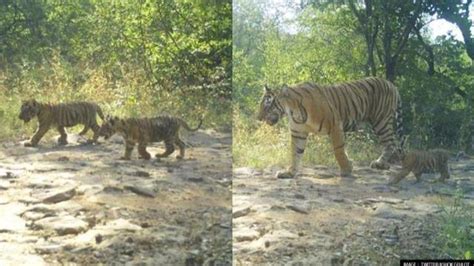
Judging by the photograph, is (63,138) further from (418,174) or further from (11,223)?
(418,174)

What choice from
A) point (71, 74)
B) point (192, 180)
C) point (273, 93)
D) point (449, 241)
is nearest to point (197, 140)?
point (192, 180)

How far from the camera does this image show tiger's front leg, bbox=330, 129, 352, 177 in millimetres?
3547

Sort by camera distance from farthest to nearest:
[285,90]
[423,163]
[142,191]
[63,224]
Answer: [285,90] → [142,191] → [423,163] → [63,224]

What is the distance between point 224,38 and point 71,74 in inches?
35.5

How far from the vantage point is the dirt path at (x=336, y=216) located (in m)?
3.41

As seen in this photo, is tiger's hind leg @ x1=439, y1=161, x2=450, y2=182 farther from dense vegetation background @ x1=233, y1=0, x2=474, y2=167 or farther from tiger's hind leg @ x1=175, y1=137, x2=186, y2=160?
tiger's hind leg @ x1=175, y1=137, x2=186, y2=160

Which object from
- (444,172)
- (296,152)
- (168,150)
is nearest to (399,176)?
(444,172)

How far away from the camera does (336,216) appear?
3.50 m

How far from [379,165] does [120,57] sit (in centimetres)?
157

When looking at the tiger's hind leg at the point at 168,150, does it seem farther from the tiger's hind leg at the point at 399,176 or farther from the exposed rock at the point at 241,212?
the tiger's hind leg at the point at 399,176

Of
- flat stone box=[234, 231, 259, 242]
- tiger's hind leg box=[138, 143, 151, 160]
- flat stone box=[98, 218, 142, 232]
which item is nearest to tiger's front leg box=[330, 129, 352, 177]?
flat stone box=[234, 231, 259, 242]

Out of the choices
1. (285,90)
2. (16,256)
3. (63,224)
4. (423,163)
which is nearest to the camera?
(16,256)

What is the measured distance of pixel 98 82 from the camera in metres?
3.57

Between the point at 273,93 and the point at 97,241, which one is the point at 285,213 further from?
the point at 97,241
